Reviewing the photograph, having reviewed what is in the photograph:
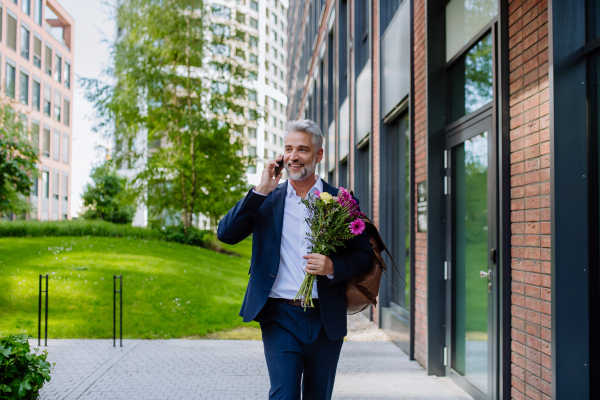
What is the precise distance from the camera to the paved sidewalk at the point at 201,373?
548 centimetres

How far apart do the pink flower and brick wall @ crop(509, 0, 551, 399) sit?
1.52m

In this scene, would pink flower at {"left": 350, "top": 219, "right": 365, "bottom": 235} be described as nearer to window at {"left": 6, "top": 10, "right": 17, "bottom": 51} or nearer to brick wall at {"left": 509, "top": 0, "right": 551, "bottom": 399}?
brick wall at {"left": 509, "top": 0, "right": 551, "bottom": 399}

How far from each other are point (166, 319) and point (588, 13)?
8.76 meters

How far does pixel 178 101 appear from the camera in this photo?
23.4 metres

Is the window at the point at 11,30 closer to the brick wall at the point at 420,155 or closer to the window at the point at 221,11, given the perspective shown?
the window at the point at 221,11

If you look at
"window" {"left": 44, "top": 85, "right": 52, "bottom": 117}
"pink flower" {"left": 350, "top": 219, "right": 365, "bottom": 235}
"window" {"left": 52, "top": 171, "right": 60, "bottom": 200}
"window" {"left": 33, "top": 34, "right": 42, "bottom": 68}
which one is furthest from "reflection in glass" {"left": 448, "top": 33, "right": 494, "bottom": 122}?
"window" {"left": 52, "top": 171, "right": 60, "bottom": 200}

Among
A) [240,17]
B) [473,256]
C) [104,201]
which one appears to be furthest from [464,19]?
[104,201]

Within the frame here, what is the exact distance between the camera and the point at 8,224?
1920cm

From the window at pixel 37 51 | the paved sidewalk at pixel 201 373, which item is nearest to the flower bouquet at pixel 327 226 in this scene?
the paved sidewalk at pixel 201 373

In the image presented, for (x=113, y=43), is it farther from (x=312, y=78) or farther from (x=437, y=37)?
(x=437, y=37)

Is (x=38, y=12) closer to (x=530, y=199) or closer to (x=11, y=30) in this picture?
(x=11, y=30)

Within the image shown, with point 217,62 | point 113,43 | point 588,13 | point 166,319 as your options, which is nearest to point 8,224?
point 113,43

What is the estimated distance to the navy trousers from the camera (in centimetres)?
287

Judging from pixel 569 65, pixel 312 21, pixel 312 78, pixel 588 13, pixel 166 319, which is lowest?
pixel 166 319
